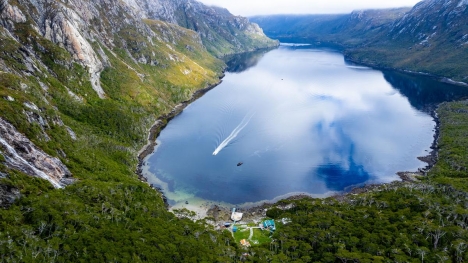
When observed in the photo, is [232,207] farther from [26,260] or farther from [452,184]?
[452,184]

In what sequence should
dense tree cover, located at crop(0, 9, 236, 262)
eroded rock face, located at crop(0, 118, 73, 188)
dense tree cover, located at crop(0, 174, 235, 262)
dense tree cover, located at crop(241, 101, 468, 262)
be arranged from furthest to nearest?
eroded rock face, located at crop(0, 118, 73, 188) → dense tree cover, located at crop(241, 101, 468, 262) → dense tree cover, located at crop(0, 9, 236, 262) → dense tree cover, located at crop(0, 174, 235, 262)

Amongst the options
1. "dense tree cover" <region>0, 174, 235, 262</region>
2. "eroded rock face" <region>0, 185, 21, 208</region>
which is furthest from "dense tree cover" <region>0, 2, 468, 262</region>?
"eroded rock face" <region>0, 185, 21, 208</region>

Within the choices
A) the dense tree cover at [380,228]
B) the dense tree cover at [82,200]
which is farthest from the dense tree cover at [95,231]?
the dense tree cover at [380,228]

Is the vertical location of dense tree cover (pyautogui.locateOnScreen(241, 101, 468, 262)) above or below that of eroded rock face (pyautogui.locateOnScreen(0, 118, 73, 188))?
above

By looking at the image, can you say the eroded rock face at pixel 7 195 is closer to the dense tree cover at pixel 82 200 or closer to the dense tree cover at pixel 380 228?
the dense tree cover at pixel 82 200

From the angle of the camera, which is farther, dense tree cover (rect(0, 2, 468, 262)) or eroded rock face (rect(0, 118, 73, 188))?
eroded rock face (rect(0, 118, 73, 188))

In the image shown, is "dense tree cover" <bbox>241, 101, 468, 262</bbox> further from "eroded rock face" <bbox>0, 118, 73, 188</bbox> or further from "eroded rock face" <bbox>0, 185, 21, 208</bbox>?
"eroded rock face" <bbox>0, 118, 73, 188</bbox>

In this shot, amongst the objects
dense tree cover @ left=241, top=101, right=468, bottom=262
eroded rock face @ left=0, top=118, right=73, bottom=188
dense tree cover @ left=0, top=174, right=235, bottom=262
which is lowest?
dense tree cover @ left=0, top=174, right=235, bottom=262

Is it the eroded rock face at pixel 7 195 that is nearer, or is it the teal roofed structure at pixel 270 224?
the eroded rock face at pixel 7 195

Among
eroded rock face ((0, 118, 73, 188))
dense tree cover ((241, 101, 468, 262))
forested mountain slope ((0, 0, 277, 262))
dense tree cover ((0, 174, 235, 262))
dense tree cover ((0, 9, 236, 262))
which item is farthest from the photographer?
eroded rock face ((0, 118, 73, 188))

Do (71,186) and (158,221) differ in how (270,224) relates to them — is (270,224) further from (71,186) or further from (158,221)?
(71,186)
